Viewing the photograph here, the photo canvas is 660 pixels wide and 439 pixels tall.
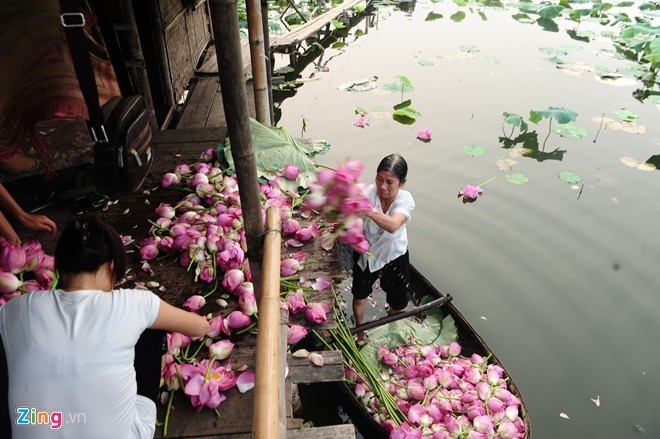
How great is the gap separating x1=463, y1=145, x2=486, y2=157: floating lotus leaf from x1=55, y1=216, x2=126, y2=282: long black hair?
5.77 m

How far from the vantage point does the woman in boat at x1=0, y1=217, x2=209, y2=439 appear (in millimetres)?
1261

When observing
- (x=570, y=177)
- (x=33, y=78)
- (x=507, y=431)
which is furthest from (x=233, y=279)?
(x=570, y=177)

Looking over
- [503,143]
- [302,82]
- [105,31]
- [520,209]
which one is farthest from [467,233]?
[302,82]

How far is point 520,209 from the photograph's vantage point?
5359mm

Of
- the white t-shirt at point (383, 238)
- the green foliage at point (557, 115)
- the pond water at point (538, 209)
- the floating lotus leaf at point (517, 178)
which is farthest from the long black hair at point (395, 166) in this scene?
the green foliage at point (557, 115)

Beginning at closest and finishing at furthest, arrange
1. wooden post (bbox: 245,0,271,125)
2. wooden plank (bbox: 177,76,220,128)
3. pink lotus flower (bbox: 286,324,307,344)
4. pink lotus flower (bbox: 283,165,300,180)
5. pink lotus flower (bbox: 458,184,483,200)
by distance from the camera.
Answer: pink lotus flower (bbox: 286,324,307,344)
pink lotus flower (bbox: 283,165,300,180)
wooden post (bbox: 245,0,271,125)
wooden plank (bbox: 177,76,220,128)
pink lotus flower (bbox: 458,184,483,200)

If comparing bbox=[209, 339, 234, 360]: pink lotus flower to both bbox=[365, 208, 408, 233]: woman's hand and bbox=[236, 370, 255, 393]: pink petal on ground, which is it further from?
bbox=[365, 208, 408, 233]: woman's hand

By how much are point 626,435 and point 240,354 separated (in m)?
3.22

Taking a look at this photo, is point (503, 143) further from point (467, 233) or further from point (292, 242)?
point (292, 242)

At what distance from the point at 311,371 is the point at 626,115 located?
7.52 meters

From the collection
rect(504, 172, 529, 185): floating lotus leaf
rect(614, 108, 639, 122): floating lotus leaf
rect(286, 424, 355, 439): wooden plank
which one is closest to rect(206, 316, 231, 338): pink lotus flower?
rect(286, 424, 355, 439): wooden plank

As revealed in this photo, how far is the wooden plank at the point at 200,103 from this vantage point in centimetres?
455

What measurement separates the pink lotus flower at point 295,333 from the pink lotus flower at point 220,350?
1.00 feet

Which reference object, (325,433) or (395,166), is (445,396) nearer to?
(325,433)
